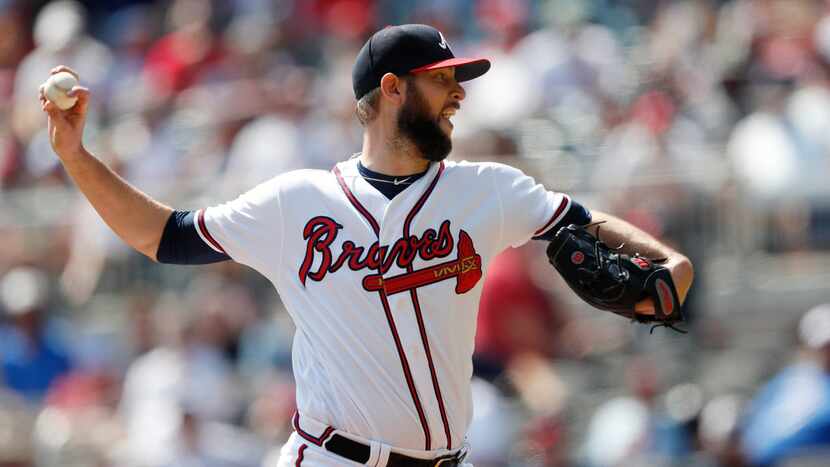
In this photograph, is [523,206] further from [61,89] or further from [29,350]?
[29,350]

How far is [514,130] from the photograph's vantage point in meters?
9.38

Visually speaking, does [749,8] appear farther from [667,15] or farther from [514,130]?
[514,130]

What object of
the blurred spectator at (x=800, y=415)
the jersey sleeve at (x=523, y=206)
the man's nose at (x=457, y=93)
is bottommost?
the blurred spectator at (x=800, y=415)

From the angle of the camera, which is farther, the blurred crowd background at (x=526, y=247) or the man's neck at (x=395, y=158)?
the blurred crowd background at (x=526, y=247)

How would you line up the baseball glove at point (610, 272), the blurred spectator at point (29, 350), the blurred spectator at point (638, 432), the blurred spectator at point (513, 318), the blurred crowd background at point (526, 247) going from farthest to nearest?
the blurred spectator at point (29, 350) → the blurred spectator at point (513, 318) → the blurred crowd background at point (526, 247) → the blurred spectator at point (638, 432) → the baseball glove at point (610, 272)

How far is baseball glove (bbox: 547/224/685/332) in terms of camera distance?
423 centimetres

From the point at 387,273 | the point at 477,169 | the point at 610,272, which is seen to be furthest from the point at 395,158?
the point at 610,272

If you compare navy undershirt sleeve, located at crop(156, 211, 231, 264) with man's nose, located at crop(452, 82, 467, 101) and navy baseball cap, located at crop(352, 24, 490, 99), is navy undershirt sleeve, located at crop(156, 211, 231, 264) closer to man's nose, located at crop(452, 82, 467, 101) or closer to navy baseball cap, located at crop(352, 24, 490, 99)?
navy baseball cap, located at crop(352, 24, 490, 99)

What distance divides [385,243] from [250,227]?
392 millimetres

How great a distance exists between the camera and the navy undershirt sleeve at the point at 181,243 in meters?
4.36

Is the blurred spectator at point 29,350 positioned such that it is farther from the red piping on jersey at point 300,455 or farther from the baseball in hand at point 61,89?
the red piping on jersey at point 300,455

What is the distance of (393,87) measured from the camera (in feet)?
14.2

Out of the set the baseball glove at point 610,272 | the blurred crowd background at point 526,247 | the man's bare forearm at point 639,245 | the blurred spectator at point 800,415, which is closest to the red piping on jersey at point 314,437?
the baseball glove at point 610,272

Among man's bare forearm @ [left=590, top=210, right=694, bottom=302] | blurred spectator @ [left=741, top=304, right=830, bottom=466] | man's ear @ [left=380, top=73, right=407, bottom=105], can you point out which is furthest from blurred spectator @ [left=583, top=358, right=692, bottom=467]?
man's ear @ [left=380, top=73, right=407, bottom=105]
